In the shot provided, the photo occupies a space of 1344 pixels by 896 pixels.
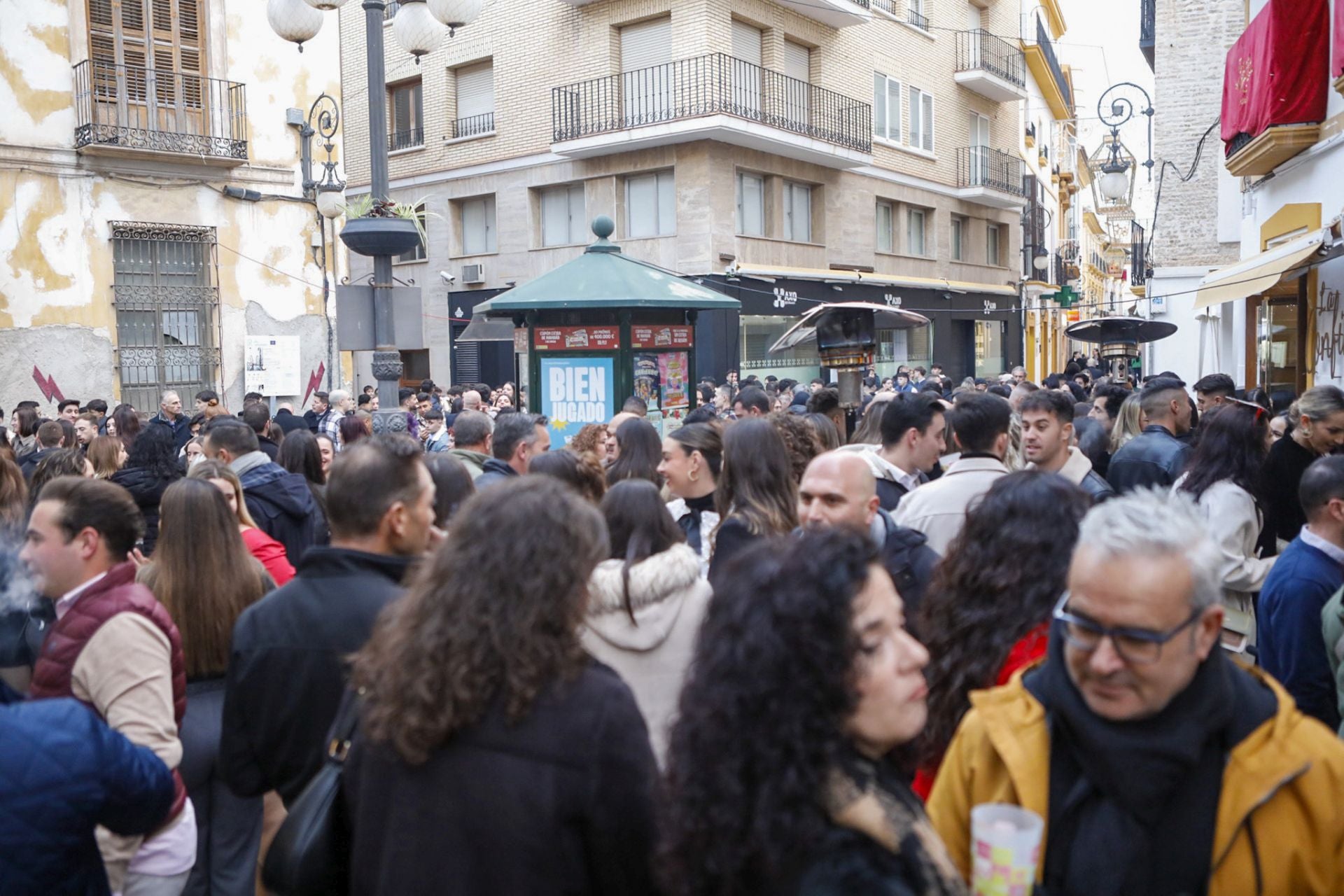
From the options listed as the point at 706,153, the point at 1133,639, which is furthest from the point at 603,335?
the point at 706,153

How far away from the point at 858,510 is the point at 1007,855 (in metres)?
2.20

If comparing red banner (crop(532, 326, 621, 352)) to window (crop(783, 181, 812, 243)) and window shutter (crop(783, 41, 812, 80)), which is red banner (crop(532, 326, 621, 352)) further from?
window shutter (crop(783, 41, 812, 80))

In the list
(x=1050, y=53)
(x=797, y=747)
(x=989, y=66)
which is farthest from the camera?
(x=1050, y=53)

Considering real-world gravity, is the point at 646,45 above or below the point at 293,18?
above

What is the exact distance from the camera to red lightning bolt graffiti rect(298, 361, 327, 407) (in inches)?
746

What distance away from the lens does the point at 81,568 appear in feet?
11.2

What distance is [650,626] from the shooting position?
3.31 metres

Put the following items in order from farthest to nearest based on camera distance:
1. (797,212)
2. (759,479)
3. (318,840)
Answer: (797,212) → (759,479) → (318,840)

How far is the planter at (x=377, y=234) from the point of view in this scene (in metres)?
7.79

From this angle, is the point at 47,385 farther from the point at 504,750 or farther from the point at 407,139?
the point at 504,750

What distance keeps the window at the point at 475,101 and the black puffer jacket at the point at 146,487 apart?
2026 cm

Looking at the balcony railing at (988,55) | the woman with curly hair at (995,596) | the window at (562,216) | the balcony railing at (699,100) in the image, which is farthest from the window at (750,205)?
the woman with curly hair at (995,596)

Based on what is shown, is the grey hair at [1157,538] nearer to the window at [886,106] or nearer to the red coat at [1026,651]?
the red coat at [1026,651]

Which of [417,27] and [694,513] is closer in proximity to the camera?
[694,513]
